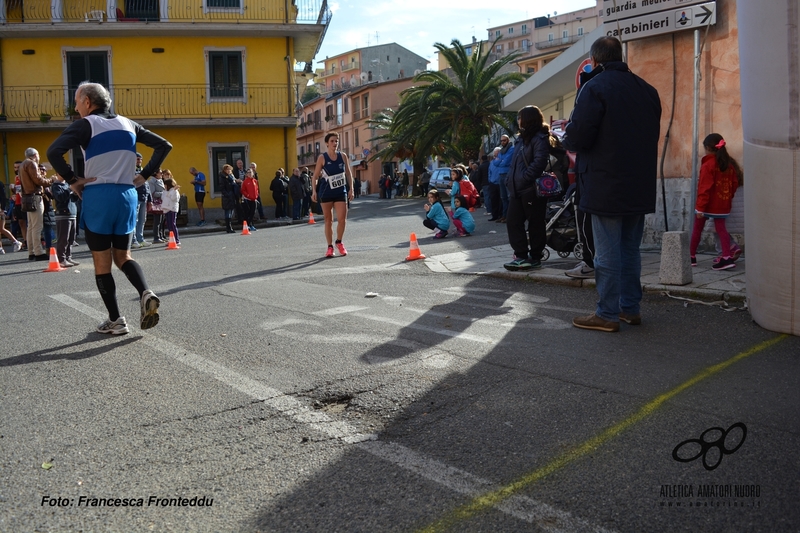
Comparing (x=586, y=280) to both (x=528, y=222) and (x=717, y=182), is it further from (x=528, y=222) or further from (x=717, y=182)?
(x=717, y=182)

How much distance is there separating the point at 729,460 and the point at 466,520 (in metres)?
1.25

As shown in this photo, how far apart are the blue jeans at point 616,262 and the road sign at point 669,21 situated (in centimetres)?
429

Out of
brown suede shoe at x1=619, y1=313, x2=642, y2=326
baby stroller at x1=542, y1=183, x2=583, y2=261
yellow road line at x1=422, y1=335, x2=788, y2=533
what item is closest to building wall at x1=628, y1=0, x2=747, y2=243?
baby stroller at x1=542, y1=183, x2=583, y2=261

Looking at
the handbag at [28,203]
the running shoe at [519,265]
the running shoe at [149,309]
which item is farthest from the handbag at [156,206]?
the running shoe at [149,309]

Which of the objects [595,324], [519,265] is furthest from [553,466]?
[519,265]

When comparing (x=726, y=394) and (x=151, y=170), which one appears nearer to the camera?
(x=726, y=394)

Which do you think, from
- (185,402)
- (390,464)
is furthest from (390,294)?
(390,464)

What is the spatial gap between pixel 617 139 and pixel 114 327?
4.31 meters

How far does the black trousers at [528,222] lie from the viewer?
27.9ft

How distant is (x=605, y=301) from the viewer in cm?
565

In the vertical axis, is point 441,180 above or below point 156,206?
above

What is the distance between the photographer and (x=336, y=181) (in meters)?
11.5

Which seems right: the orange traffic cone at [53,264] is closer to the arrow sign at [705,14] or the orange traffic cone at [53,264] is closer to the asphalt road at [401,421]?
the asphalt road at [401,421]

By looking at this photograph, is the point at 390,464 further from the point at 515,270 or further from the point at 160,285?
the point at 160,285
